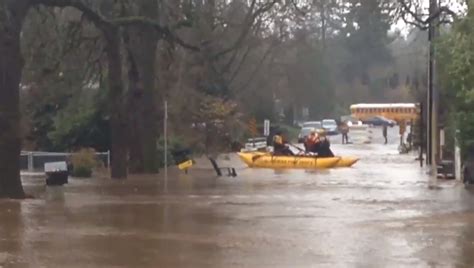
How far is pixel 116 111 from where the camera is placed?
3997cm

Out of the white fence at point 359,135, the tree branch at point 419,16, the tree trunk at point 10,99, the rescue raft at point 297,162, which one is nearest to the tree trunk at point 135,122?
the rescue raft at point 297,162

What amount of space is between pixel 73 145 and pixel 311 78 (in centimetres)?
5778

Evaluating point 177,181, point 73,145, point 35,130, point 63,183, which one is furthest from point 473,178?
point 35,130

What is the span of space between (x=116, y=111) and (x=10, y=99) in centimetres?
1280

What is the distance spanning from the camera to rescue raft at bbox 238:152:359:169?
45.6m

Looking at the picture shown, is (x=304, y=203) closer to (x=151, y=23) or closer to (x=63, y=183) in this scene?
(x=151, y=23)

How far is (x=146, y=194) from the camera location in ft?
98.9

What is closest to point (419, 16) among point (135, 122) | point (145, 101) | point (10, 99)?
point (145, 101)

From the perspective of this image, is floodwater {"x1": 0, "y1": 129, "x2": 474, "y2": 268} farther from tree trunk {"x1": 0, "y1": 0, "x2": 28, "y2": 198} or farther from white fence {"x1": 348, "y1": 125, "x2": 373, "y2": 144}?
A: white fence {"x1": 348, "y1": 125, "x2": 373, "y2": 144}

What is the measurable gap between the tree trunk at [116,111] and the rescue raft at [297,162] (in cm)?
828

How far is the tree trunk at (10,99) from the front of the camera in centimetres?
2683

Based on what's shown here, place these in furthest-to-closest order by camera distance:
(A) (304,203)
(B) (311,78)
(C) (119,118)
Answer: (B) (311,78)
(C) (119,118)
(A) (304,203)

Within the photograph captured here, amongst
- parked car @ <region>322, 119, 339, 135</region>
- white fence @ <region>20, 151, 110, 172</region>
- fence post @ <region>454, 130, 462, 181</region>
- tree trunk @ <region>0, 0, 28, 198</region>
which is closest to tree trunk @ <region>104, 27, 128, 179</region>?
white fence @ <region>20, 151, 110, 172</region>

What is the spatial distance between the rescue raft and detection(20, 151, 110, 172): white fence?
612cm
